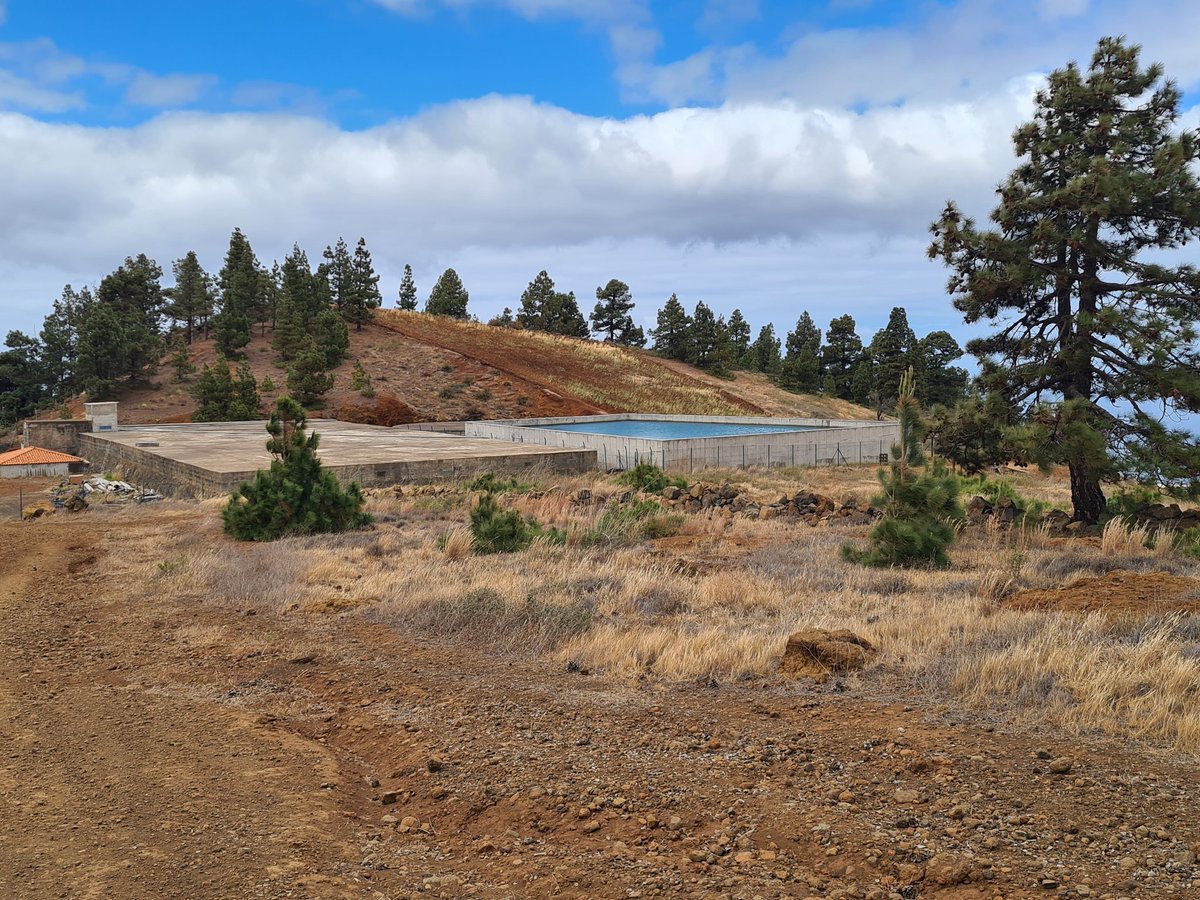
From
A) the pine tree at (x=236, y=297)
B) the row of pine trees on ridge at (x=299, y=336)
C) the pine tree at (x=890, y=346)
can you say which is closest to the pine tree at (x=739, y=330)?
the row of pine trees on ridge at (x=299, y=336)

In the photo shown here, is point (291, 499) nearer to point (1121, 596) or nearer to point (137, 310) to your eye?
point (1121, 596)

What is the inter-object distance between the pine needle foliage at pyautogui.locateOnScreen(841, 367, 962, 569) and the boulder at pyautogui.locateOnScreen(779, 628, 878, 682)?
13.9 ft

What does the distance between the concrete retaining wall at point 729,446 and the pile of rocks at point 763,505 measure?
7.31 meters

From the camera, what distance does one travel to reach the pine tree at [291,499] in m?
14.1

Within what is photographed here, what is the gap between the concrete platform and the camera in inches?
891

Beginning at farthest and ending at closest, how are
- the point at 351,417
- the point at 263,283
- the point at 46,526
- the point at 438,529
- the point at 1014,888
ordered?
the point at 263,283
the point at 351,417
the point at 46,526
the point at 438,529
the point at 1014,888

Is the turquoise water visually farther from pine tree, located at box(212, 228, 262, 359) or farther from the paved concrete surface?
pine tree, located at box(212, 228, 262, 359)

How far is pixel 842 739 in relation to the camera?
5074 mm

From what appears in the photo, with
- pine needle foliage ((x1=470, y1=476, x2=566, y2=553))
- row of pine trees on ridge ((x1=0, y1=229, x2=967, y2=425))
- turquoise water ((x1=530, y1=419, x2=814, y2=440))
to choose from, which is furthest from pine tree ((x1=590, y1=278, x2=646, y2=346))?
pine needle foliage ((x1=470, y1=476, x2=566, y2=553))

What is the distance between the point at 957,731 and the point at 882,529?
5884mm

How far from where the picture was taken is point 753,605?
872cm

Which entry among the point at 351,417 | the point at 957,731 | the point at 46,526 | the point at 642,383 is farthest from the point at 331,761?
the point at 642,383

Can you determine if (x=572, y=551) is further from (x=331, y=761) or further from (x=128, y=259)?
(x=128, y=259)

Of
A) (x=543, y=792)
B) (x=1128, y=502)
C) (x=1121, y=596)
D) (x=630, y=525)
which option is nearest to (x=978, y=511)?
(x=1128, y=502)
